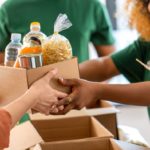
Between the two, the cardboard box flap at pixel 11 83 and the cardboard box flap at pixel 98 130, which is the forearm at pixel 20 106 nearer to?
the cardboard box flap at pixel 11 83

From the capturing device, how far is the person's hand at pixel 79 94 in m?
1.44

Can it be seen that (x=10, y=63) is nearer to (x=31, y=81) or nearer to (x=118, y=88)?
(x=31, y=81)

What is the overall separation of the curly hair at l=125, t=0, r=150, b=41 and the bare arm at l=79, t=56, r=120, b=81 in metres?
0.23

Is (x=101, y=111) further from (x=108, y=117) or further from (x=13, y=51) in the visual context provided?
(x=13, y=51)

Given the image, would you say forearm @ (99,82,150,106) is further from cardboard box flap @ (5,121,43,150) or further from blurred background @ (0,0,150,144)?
blurred background @ (0,0,150,144)

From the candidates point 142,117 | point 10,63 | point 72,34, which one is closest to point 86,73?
point 72,34

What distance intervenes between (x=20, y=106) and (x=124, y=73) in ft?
2.87

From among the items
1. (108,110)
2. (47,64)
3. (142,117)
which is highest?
(47,64)

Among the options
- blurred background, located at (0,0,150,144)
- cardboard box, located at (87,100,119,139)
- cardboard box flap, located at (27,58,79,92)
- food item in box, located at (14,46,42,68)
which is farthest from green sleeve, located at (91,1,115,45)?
blurred background, located at (0,0,150,144)

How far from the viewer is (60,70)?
137cm

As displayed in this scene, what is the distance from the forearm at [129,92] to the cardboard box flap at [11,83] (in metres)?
0.45

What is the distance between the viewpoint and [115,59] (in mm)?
1927

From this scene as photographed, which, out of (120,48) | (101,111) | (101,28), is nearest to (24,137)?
(101,111)

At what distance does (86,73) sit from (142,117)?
7.15ft
